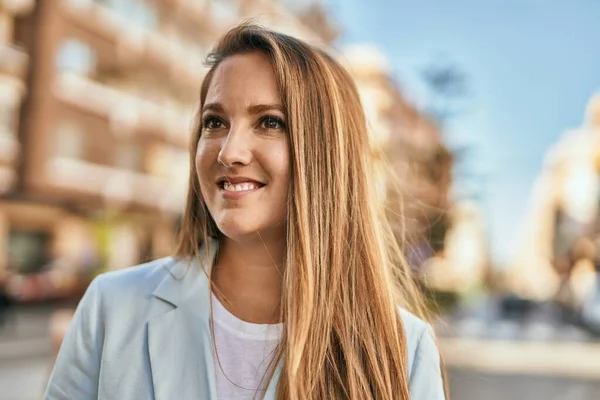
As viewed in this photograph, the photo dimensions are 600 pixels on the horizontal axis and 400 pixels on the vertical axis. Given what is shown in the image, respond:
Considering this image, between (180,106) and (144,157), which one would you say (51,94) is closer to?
(144,157)

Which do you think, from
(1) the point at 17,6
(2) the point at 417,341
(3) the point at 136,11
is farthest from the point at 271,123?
(3) the point at 136,11

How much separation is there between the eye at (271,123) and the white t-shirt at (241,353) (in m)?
0.44

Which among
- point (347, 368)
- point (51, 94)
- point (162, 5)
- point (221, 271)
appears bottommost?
point (347, 368)

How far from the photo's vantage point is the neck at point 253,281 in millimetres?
1947

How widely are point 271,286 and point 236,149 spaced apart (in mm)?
362

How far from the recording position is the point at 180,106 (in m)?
38.4

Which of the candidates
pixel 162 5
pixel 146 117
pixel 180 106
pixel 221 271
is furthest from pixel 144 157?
pixel 221 271

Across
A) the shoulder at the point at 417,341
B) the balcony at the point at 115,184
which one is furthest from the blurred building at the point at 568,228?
the shoulder at the point at 417,341

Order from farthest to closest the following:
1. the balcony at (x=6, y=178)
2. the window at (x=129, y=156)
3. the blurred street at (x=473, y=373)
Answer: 1. the window at (x=129, y=156)
2. the balcony at (x=6, y=178)
3. the blurred street at (x=473, y=373)

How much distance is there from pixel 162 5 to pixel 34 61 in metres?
9.04

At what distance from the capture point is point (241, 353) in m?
1.88

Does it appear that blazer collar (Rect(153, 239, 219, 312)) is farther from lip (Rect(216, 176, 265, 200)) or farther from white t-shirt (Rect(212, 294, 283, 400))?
lip (Rect(216, 176, 265, 200))

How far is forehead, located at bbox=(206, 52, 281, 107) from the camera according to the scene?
6.08 ft

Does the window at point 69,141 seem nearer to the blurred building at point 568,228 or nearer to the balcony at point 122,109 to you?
the balcony at point 122,109
